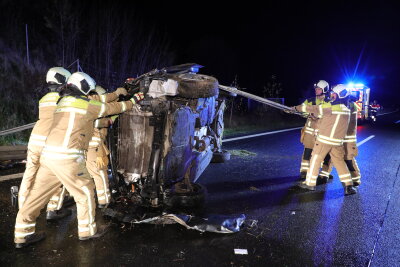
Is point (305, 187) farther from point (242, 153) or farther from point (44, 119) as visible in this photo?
point (44, 119)

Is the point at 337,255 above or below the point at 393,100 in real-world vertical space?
above

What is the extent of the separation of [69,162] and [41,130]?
784mm

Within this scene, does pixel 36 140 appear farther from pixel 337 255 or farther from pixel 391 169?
pixel 391 169

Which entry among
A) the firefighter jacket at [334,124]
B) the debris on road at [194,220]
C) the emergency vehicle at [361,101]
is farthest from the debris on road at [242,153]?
the emergency vehicle at [361,101]

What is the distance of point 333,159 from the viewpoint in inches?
217

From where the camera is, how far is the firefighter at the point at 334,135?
17.6 ft

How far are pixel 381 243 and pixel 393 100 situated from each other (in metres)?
78.6

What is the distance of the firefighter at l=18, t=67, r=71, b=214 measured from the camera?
3.74 metres

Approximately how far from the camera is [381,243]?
144 inches

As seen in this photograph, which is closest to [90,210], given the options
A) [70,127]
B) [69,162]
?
[69,162]

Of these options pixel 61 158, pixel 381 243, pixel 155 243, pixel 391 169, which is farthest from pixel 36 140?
pixel 391 169

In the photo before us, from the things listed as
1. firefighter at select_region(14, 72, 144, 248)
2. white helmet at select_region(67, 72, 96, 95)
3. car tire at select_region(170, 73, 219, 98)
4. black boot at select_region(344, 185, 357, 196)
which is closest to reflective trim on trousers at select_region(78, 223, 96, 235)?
firefighter at select_region(14, 72, 144, 248)

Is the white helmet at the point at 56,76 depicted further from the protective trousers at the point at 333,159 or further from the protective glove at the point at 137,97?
the protective trousers at the point at 333,159

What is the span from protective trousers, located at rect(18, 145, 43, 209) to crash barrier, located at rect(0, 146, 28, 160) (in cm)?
313
